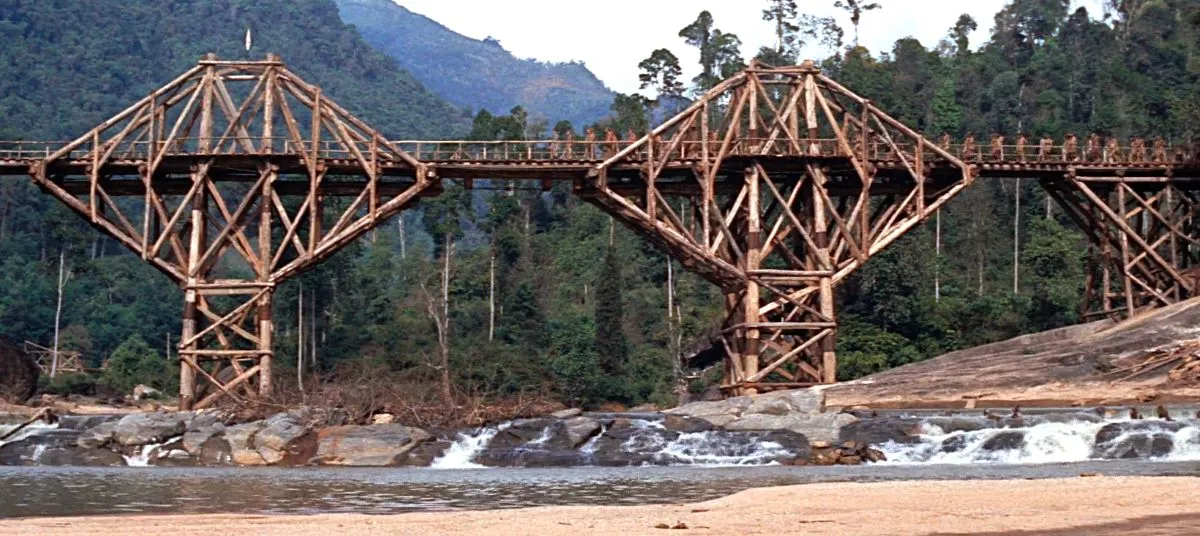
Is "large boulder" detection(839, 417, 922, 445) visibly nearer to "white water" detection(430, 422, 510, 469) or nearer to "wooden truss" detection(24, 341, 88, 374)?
"white water" detection(430, 422, 510, 469)

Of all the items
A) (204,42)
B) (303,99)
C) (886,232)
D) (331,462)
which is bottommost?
(331,462)

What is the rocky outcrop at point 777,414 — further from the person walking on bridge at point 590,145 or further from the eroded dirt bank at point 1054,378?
the person walking on bridge at point 590,145

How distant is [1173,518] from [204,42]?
170099mm

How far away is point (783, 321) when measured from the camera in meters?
56.0

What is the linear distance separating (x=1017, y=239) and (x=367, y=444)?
54826 mm

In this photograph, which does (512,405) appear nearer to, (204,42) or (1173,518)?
(1173,518)

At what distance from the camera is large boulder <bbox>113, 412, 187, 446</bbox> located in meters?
44.8

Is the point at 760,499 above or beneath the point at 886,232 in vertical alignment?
beneath

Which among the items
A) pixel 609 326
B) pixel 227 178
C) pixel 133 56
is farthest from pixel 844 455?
pixel 133 56

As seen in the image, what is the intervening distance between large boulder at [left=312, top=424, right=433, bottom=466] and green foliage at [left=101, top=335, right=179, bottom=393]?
1397 inches

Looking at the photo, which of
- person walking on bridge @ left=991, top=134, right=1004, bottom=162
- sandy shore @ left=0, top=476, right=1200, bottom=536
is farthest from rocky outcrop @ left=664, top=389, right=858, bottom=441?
sandy shore @ left=0, top=476, right=1200, bottom=536

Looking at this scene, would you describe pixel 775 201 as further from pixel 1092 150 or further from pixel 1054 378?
pixel 1092 150

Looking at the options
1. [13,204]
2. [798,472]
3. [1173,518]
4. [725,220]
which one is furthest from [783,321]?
[13,204]

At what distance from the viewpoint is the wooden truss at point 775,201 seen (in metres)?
54.8
